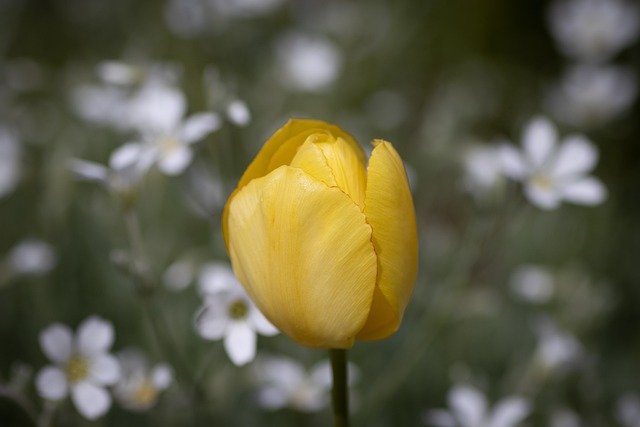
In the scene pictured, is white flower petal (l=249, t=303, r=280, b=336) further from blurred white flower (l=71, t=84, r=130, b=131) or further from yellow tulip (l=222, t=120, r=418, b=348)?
blurred white flower (l=71, t=84, r=130, b=131)

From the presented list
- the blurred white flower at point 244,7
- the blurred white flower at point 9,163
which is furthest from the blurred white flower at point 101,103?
the blurred white flower at point 244,7

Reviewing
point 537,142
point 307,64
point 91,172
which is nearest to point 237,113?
point 91,172

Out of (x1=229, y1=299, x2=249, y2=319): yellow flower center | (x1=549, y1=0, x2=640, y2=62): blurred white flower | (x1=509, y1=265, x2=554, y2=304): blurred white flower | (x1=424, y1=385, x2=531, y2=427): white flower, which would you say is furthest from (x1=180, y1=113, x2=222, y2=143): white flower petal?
(x1=549, y1=0, x2=640, y2=62): blurred white flower

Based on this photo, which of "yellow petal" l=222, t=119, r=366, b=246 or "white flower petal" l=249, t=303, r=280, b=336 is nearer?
"yellow petal" l=222, t=119, r=366, b=246

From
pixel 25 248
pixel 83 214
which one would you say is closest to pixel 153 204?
pixel 83 214

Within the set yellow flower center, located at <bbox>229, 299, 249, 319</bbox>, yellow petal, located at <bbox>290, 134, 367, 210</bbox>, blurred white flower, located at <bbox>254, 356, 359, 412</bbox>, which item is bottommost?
blurred white flower, located at <bbox>254, 356, 359, 412</bbox>

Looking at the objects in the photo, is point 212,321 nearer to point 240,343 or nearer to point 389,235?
point 240,343
